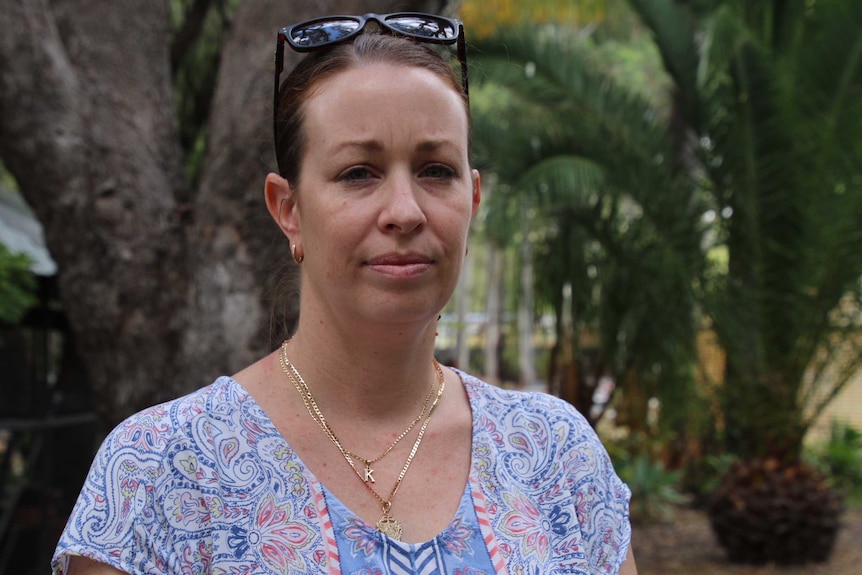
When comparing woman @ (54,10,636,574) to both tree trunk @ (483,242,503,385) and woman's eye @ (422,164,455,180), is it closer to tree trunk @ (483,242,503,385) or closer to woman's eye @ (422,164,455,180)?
woman's eye @ (422,164,455,180)

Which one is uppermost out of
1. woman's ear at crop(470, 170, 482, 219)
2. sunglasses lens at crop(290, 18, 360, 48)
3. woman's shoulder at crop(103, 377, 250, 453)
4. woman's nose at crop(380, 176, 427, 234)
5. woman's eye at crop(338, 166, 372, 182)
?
sunglasses lens at crop(290, 18, 360, 48)

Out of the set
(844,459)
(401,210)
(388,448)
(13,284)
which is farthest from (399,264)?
(844,459)

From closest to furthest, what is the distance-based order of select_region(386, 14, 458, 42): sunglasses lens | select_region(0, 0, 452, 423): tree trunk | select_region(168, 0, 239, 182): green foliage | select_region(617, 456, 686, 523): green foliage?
select_region(386, 14, 458, 42): sunglasses lens → select_region(0, 0, 452, 423): tree trunk → select_region(168, 0, 239, 182): green foliage → select_region(617, 456, 686, 523): green foliage

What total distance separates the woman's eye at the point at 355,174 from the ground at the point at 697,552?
22.9 ft

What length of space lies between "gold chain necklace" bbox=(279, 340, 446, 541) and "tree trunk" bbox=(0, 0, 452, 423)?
1.76 m

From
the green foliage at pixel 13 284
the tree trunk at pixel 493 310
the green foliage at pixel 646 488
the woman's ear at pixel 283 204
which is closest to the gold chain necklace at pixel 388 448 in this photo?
the woman's ear at pixel 283 204

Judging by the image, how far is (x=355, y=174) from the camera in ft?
5.35

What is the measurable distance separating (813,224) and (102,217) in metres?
5.32

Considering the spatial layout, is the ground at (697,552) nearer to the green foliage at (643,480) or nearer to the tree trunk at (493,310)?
the green foliage at (643,480)

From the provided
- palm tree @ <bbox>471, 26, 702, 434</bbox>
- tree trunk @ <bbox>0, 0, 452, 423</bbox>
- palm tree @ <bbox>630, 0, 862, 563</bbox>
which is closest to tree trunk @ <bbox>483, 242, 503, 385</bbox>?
palm tree @ <bbox>471, 26, 702, 434</bbox>

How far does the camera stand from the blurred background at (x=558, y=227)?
12.1ft

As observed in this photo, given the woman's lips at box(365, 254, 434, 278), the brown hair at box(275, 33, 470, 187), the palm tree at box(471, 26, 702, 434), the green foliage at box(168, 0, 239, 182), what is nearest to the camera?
the woman's lips at box(365, 254, 434, 278)

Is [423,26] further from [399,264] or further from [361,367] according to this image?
[361,367]

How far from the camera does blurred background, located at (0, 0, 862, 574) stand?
3.69m
